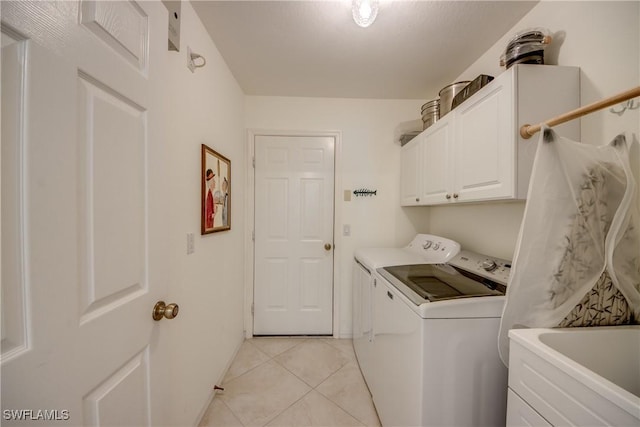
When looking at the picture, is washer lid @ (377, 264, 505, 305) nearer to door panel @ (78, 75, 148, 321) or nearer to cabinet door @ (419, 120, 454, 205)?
cabinet door @ (419, 120, 454, 205)

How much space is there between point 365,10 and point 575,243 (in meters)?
1.37

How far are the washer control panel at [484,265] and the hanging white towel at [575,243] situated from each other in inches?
14.3

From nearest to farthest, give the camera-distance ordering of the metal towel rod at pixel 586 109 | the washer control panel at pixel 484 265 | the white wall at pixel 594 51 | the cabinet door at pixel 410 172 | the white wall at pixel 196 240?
the metal towel rod at pixel 586 109 → the white wall at pixel 594 51 → the white wall at pixel 196 240 → the washer control panel at pixel 484 265 → the cabinet door at pixel 410 172

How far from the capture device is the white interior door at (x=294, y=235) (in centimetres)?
247

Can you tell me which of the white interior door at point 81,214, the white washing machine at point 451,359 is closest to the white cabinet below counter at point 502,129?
the white washing machine at point 451,359

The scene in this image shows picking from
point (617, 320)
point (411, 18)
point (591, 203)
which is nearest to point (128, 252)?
point (591, 203)


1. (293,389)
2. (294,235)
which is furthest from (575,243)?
(294,235)

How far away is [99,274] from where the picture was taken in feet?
1.93

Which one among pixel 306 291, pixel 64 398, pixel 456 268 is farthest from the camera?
pixel 306 291

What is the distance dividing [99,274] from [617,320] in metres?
1.71

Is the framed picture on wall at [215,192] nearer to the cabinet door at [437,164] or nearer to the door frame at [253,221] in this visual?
the door frame at [253,221]

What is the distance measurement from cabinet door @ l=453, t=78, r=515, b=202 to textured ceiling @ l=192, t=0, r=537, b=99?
20.8 inches

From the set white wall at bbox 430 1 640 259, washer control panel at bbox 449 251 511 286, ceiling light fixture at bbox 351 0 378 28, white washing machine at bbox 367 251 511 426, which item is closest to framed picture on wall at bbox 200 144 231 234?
ceiling light fixture at bbox 351 0 378 28

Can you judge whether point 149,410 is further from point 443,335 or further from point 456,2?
point 456,2
